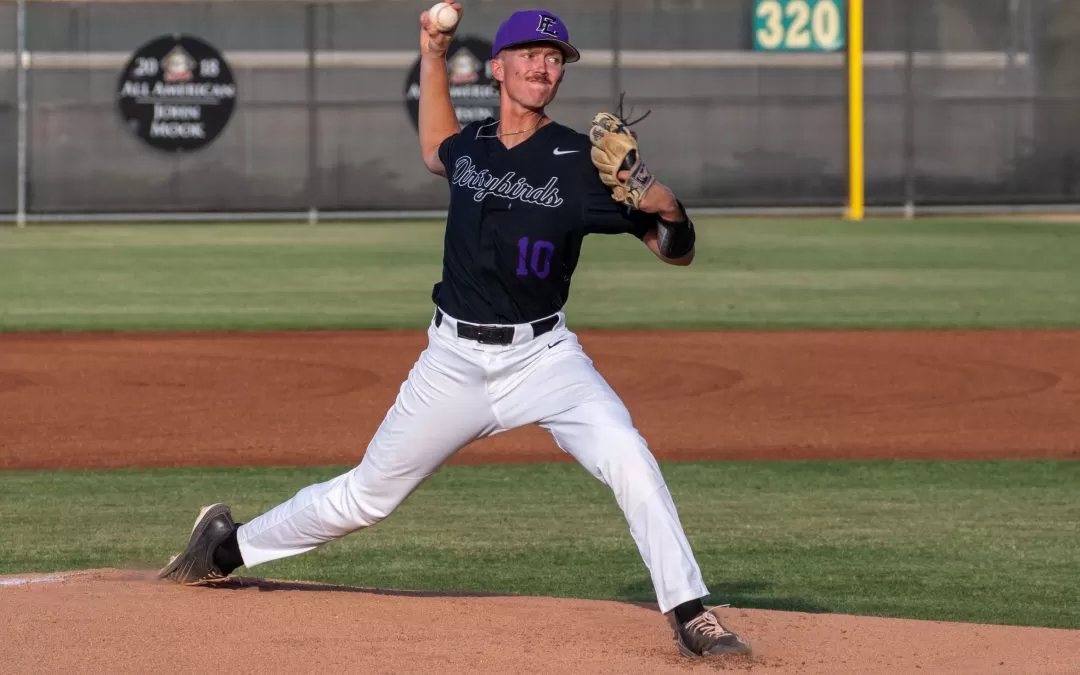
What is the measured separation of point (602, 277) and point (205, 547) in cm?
1323

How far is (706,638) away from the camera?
504cm

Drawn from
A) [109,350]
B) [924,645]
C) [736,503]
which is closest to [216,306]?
[109,350]

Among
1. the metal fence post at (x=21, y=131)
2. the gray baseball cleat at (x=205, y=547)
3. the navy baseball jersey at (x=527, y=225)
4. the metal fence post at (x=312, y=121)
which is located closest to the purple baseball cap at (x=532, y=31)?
the navy baseball jersey at (x=527, y=225)

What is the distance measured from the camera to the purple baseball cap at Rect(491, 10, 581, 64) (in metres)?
5.32

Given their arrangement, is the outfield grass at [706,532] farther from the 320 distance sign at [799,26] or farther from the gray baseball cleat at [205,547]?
the 320 distance sign at [799,26]

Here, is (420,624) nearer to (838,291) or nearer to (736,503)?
(736,503)

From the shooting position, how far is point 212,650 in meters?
5.17

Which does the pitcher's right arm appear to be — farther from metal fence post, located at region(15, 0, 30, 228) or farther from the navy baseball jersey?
metal fence post, located at region(15, 0, 30, 228)

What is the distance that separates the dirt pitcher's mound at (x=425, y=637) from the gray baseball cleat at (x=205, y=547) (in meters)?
0.05

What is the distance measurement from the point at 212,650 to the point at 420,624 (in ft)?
2.23

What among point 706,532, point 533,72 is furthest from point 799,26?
point 533,72

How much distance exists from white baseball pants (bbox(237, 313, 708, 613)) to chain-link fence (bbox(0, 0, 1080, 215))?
827 inches

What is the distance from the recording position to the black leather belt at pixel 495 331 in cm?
529

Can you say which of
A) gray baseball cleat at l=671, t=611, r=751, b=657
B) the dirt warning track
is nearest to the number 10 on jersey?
gray baseball cleat at l=671, t=611, r=751, b=657
